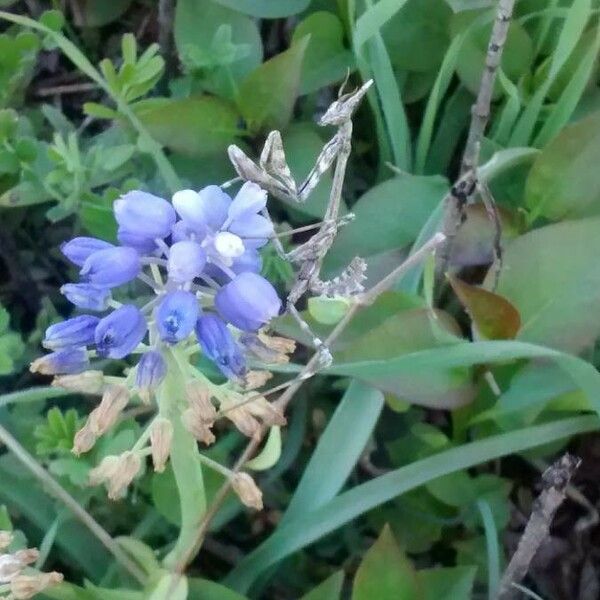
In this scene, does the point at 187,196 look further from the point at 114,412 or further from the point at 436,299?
the point at 436,299


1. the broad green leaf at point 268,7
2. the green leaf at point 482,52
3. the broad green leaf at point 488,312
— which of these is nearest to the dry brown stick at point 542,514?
the broad green leaf at point 488,312

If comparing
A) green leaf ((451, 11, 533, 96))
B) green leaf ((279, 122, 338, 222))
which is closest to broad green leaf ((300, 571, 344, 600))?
green leaf ((279, 122, 338, 222))

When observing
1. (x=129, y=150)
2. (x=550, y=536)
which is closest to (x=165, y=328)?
(x=129, y=150)

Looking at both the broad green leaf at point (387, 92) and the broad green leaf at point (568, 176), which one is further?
the broad green leaf at point (387, 92)

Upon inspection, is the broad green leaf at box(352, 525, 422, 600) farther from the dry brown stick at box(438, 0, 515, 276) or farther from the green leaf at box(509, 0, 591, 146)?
the green leaf at box(509, 0, 591, 146)

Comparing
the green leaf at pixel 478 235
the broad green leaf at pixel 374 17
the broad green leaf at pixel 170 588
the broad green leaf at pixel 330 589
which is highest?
the broad green leaf at pixel 374 17

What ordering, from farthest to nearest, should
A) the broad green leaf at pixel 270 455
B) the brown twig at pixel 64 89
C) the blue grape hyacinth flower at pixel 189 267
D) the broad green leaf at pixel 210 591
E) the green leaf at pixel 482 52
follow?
the brown twig at pixel 64 89 → the green leaf at pixel 482 52 → the broad green leaf at pixel 210 591 → the broad green leaf at pixel 270 455 → the blue grape hyacinth flower at pixel 189 267

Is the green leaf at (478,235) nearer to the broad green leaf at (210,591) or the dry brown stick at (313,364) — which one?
the dry brown stick at (313,364)
